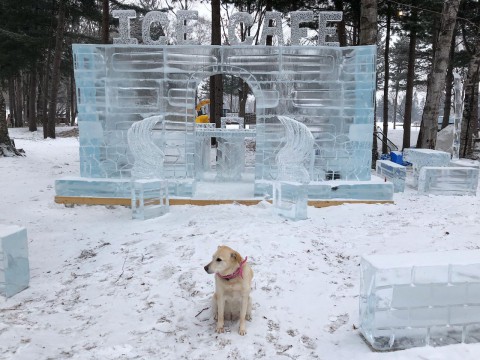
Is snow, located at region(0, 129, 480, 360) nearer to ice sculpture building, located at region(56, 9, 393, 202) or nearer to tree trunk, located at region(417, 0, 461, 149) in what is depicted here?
ice sculpture building, located at region(56, 9, 393, 202)

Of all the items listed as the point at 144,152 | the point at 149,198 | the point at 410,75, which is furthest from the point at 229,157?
the point at 410,75

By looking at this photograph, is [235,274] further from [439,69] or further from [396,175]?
[439,69]

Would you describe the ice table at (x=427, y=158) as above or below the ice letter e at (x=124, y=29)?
below

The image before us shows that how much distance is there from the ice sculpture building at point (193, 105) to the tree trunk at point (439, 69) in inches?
152

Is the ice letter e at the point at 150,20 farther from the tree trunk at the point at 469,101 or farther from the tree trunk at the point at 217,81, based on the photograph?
the tree trunk at the point at 469,101

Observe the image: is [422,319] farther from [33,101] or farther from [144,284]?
[33,101]

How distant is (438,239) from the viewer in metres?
5.77

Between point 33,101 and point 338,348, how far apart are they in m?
22.7

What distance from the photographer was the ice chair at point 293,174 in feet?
22.1

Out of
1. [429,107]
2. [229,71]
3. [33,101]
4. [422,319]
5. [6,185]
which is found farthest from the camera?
[33,101]

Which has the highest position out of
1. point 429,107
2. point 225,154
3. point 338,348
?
point 429,107

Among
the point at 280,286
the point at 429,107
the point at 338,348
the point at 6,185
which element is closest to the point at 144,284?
the point at 280,286

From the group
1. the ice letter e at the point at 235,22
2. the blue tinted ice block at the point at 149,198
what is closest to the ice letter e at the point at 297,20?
the ice letter e at the point at 235,22

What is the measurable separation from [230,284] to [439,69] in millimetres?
9862
